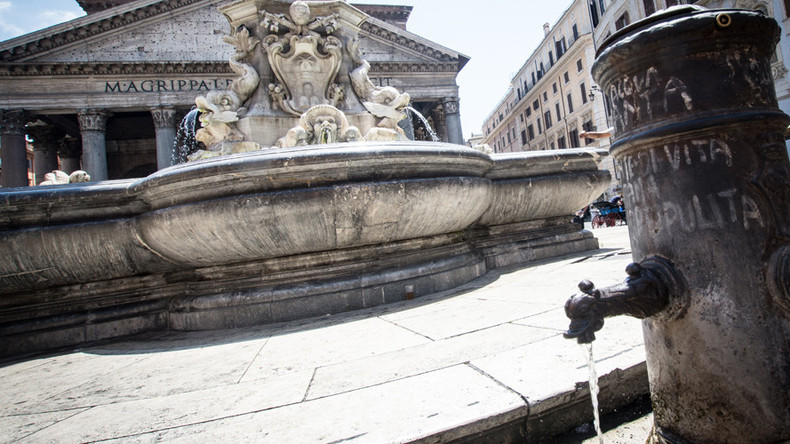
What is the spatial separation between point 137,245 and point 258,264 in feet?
2.85

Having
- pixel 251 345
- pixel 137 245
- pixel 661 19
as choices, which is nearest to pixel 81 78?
pixel 137 245

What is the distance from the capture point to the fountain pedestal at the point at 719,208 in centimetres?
86

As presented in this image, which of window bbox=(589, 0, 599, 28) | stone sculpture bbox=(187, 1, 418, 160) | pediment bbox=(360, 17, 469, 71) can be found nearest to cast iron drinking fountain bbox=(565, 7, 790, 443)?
stone sculpture bbox=(187, 1, 418, 160)

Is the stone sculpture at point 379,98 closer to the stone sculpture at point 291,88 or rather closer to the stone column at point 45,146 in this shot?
the stone sculpture at point 291,88

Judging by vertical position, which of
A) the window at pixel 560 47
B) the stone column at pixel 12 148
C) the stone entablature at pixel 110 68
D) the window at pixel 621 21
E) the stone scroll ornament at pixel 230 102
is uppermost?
the window at pixel 560 47

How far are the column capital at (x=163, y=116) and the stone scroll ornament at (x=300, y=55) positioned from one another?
2145cm

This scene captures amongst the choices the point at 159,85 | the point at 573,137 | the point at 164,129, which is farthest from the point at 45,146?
the point at 573,137

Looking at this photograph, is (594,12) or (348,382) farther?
(594,12)

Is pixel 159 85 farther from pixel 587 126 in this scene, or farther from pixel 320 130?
pixel 587 126

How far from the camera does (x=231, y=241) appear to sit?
2.57m

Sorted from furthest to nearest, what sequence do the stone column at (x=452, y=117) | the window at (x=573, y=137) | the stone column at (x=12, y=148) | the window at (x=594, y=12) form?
1. the window at (x=573, y=137)
2. the window at (x=594, y=12)
3. the stone column at (x=452, y=117)
4. the stone column at (x=12, y=148)

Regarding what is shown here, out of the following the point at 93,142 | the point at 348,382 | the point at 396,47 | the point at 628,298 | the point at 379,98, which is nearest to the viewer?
the point at 628,298

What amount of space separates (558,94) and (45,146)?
139 feet


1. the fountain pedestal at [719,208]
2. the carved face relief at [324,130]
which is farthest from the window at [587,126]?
the fountain pedestal at [719,208]
